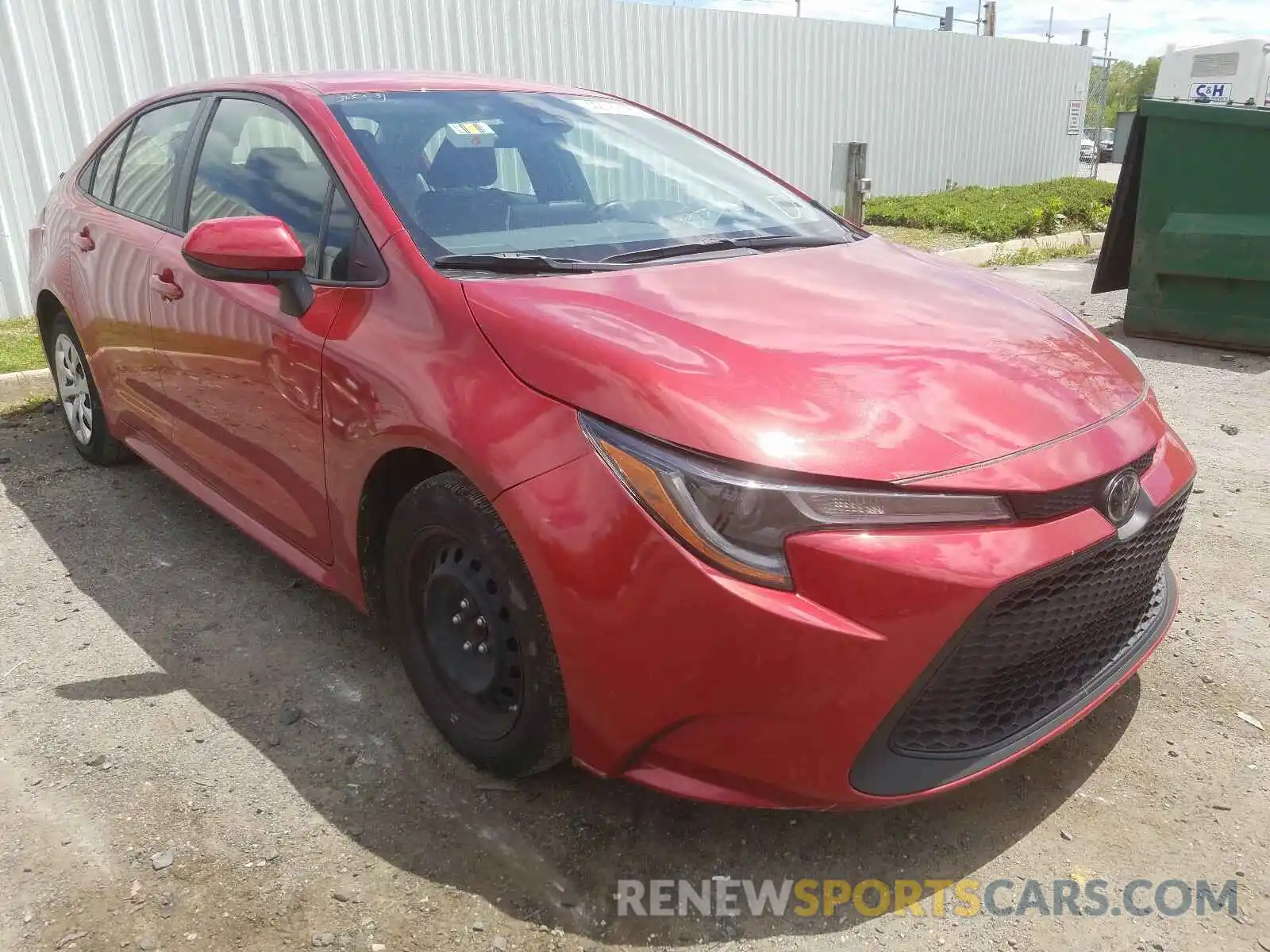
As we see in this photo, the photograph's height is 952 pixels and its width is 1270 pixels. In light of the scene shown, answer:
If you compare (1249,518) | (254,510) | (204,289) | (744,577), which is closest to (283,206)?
(204,289)

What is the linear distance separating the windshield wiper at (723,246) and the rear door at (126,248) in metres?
1.77

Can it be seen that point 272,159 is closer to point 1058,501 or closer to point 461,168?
point 461,168

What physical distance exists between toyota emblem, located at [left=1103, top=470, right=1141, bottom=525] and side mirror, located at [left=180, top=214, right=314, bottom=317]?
1910 millimetres

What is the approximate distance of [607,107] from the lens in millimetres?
3447

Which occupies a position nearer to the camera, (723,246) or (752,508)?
(752,508)

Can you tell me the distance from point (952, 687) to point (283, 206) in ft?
7.07

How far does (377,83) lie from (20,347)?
416 cm

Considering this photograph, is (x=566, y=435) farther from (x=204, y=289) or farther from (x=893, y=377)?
(x=204, y=289)

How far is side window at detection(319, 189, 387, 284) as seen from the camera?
2.47 meters

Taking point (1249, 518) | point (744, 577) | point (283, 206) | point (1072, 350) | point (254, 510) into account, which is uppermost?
point (283, 206)

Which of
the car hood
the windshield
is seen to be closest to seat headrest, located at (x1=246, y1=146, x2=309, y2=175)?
the windshield

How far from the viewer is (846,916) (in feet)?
6.66

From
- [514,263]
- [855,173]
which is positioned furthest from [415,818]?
[855,173]

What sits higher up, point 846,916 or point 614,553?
point 614,553
